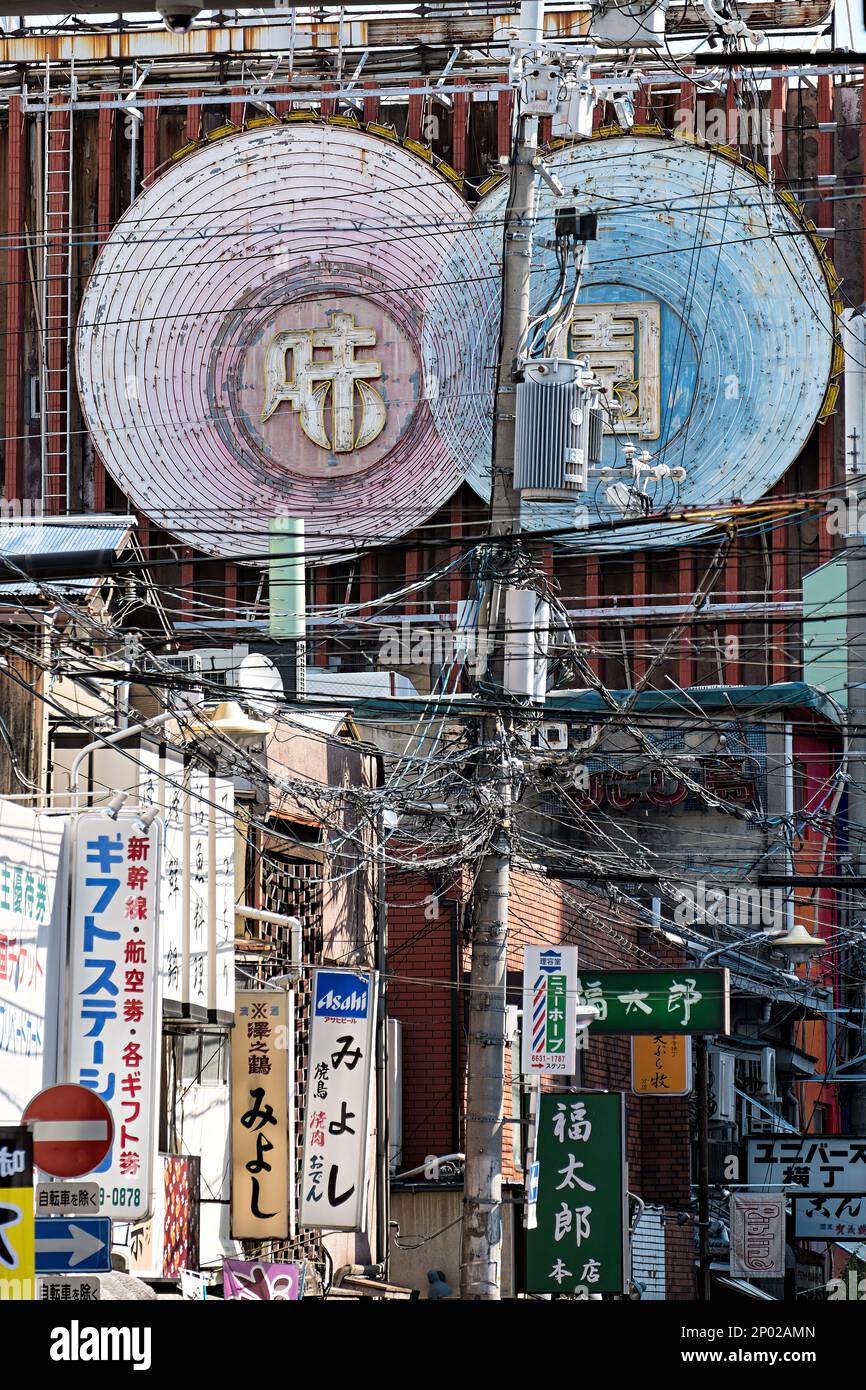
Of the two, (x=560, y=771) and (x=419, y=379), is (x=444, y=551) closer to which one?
(x=419, y=379)

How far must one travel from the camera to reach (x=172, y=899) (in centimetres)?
1839

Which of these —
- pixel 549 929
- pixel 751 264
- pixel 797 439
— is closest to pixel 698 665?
pixel 797 439

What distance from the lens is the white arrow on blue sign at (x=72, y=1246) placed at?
13.0 m

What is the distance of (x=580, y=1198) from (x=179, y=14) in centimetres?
1738

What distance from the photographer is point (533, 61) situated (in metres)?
19.9

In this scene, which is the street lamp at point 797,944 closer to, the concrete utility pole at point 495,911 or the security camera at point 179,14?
the concrete utility pole at point 495,911

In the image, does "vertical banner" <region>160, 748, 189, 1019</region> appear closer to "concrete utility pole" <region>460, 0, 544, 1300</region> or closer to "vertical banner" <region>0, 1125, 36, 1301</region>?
"concrete utility pole" <region>460, 0, 544, 1300</region>

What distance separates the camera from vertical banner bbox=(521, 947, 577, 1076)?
22.7 metres

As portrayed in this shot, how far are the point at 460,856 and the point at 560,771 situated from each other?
1.26 metres

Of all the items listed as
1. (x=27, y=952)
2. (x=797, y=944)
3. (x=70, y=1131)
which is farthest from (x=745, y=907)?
(x=70, y=1131)

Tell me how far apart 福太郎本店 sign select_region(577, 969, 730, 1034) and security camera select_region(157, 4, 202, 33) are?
15443 mm

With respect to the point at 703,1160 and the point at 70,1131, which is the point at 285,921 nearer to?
the point at 70,1131

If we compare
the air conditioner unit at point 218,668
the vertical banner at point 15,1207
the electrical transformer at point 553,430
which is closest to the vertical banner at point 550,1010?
the air conditioner unit at point 218,668

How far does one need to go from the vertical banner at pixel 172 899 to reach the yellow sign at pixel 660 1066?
428 inches
